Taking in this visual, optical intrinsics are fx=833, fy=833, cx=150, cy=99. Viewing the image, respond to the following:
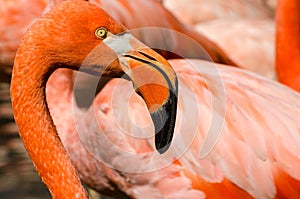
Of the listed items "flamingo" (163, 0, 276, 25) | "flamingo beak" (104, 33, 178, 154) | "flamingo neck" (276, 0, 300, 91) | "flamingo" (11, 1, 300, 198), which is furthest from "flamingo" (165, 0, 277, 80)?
"flamingo beak" (104, 33, 178, 154)

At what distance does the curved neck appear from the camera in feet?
8.08

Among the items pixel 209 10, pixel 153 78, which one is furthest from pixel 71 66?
pixel 209 10

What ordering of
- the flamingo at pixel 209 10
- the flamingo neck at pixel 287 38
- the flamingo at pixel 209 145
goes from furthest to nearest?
the flamingo at pixel 209 10, the flamingo neck at pixel 287 38, the flamingo at pixel 209 145

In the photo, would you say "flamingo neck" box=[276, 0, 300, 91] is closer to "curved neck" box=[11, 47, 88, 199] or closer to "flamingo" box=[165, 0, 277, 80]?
"flamingo" box=[165, 0, 277, 80]

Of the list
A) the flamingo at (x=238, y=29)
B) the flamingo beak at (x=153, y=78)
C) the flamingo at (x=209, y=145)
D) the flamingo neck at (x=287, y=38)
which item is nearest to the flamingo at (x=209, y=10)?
the flamingo at (x=238, y=29)

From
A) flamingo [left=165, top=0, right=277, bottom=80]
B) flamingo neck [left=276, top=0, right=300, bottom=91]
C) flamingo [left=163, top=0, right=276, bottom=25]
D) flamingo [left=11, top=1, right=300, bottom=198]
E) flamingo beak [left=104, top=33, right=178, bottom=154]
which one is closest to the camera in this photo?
flamingo beak [left=104, top=33, right=178, bottom=154]

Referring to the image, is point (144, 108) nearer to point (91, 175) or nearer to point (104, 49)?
point (91, 175)

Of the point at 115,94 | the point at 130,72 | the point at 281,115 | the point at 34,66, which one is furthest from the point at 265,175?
the point at 34,66

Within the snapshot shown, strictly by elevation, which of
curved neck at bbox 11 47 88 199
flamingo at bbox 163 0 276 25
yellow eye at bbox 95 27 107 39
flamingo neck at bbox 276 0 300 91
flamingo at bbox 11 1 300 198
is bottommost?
flamingo at bbox 163 0 276 25

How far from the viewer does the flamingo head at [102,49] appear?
2.46m

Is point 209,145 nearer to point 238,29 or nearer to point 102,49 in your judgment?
point 102,49

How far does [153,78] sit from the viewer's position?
2469 millimetres

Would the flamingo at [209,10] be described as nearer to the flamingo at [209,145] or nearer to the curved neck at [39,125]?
the flamingo at [209,145]

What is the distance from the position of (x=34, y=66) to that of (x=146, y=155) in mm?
856
